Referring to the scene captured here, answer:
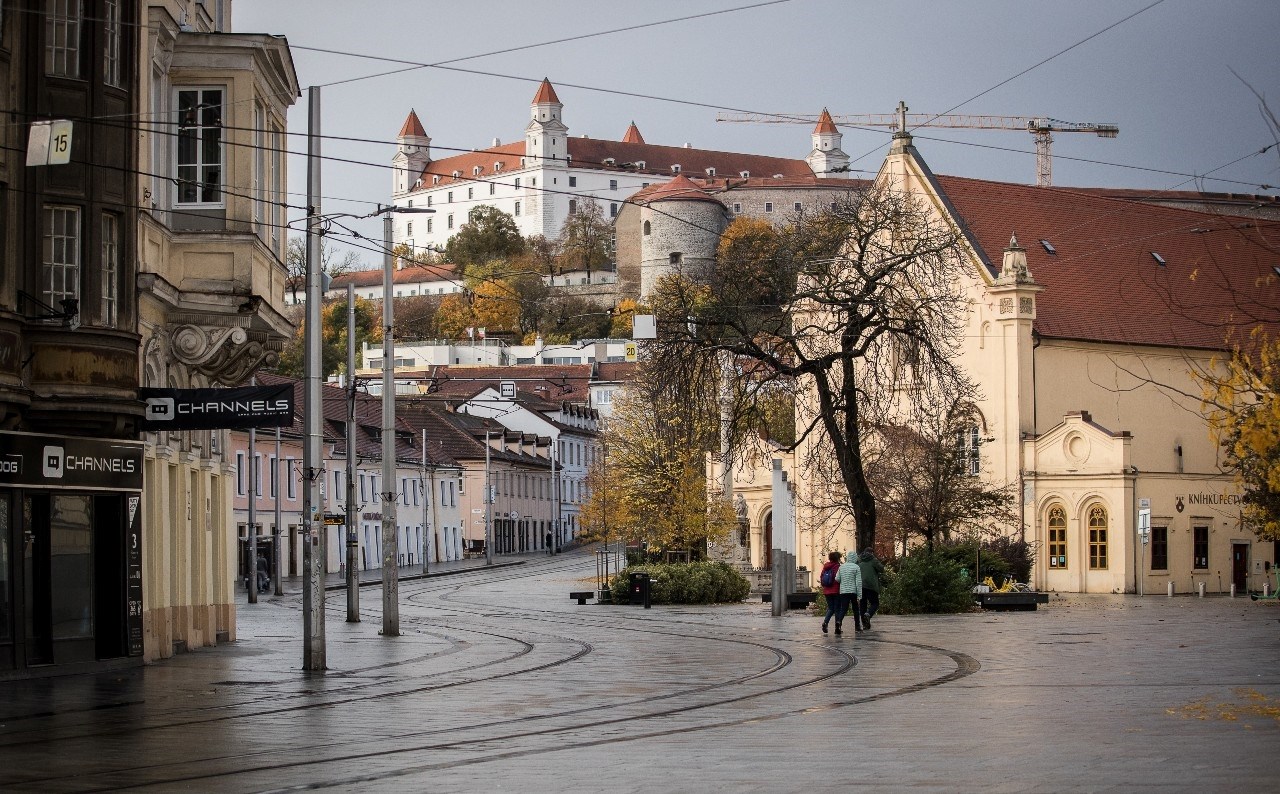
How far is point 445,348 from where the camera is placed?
172125 mm

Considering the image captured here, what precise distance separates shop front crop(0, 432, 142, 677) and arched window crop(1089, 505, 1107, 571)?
155 ft

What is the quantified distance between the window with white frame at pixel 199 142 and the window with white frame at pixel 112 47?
8.46ft

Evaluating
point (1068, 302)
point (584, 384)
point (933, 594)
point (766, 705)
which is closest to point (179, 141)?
point (766, 705)

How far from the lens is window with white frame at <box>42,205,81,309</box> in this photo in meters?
22.5

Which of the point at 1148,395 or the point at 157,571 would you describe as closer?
the point at 157,571

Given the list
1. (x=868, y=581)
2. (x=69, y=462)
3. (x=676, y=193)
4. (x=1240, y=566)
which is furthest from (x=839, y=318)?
(x=676, y=193)

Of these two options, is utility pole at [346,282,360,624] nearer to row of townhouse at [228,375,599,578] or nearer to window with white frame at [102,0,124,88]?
window with white frame at [102,0,124,88]

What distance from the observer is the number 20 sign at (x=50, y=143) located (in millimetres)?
20667

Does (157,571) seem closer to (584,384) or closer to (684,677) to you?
(684,677)

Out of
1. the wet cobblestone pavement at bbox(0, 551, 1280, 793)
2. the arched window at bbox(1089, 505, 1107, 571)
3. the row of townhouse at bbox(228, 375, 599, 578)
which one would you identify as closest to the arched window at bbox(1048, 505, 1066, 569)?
the arched window at bbox(1089, 505, 1107, 571)

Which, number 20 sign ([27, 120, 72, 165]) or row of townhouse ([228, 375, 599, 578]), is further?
row of townhouse ([228, 375, 599, 578])

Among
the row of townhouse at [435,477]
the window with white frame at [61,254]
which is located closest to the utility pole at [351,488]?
the window with white frame at [61,254]

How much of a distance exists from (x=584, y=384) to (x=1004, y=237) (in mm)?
87810

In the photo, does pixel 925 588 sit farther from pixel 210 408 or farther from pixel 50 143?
pixel 50 143
